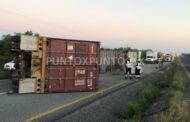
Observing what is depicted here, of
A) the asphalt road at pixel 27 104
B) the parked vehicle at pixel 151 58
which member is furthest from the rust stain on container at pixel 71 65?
the parked vehicle at pixel 151 58

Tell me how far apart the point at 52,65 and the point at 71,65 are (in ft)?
3.57

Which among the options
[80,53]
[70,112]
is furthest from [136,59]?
[70,112]

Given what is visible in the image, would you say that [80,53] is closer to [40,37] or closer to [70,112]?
[40,37]

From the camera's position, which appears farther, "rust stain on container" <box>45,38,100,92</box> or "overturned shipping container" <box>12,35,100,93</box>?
"rust stain on container" <box>45,38,100,92</box>

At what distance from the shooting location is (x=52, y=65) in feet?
57.5

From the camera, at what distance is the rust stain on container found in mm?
17531

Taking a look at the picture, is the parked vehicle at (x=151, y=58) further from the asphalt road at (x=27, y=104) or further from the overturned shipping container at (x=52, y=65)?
the asphalt road at (x=27, y=104)

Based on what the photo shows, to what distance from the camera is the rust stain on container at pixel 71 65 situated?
57.5ft

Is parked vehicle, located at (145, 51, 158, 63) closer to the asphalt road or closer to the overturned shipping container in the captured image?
the overturned shipping container

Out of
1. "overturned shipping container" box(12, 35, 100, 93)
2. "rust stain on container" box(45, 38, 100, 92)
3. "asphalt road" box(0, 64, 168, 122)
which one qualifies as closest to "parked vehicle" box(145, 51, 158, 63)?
"rust stain on container" box(45, 38, 100, 92)

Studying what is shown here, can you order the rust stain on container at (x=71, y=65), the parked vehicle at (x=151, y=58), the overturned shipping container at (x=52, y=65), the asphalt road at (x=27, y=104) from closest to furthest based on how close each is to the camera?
1. the asphalt road at (x=27, y=104)
2. the overturned shipping container at (x=52, y=65)
3. the rust stain on container at (x=71, y=65)
4. the parked vehicle at (x=151, y=58)

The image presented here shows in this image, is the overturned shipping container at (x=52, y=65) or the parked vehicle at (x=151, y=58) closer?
the overturned shipping container at (x=52, y=65)

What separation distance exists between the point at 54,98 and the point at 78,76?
335 cm

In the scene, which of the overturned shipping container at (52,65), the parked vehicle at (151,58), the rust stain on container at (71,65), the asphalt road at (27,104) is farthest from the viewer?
the parked vehicle at (151,58)
